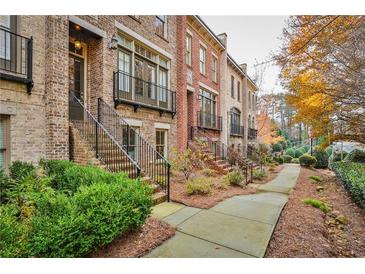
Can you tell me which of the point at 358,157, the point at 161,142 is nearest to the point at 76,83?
the point at 161,142

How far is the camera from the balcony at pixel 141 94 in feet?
25.9

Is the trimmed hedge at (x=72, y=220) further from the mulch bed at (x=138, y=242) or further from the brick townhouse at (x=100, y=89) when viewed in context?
the brick townhouse at (x=100, y=89)

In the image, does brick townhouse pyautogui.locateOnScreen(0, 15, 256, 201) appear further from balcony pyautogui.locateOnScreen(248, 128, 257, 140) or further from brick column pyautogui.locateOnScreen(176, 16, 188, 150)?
balcony pyautogui.locateOnScreen(248, 128, 257, 140)

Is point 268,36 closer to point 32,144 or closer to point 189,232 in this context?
point 189,232

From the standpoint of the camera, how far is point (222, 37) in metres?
15.9

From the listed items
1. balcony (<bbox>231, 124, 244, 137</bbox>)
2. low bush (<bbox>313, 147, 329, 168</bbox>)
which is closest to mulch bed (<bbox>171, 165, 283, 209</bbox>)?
balcony (<bbox>231, 124, 244, 137</bbox>)

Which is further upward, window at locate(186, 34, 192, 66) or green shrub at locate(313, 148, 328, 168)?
window at locate(186, 34, 192, 66)

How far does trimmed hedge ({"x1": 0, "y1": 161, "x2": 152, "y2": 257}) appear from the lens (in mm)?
2641

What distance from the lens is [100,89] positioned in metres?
7.33

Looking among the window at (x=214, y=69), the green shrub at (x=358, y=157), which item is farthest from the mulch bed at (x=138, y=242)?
the green shrub at (x=358, y=157)

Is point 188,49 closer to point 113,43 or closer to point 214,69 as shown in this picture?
point 214,69

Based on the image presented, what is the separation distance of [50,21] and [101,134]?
337 cm

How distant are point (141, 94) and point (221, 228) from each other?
6605mm

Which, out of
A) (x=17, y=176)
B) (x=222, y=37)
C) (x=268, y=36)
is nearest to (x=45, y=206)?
(x=17, y=176)
